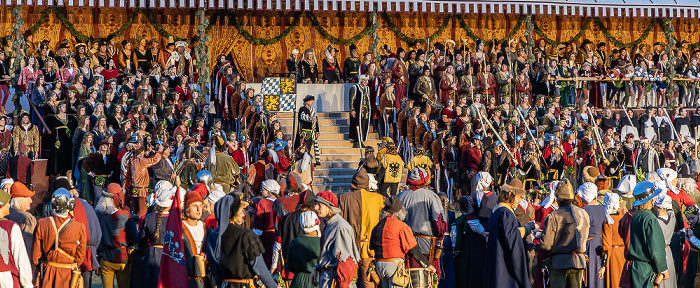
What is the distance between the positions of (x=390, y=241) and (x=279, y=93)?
10.9 m

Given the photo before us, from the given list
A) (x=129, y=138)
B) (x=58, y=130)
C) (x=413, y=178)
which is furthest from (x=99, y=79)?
(x=413, y=178)

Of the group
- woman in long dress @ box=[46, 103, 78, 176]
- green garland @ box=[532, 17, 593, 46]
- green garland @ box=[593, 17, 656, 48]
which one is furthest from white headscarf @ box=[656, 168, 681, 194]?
green garland @ box=[593, 17, 656, 48]

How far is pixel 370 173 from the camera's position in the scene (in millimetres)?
16219

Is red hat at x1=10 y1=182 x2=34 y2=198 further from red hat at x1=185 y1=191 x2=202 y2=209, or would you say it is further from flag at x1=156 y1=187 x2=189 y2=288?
red hat at x1=185 y1=191 x2=202 y2=209

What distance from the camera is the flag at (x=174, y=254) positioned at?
8.88 metres

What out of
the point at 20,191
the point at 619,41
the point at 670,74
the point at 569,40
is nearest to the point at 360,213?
the point at 20,191

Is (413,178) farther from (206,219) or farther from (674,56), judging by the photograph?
(674,56)

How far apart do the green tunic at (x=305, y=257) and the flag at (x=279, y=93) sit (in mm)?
10967

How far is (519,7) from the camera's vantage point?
2628cm

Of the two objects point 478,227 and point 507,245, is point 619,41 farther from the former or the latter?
point 507,245

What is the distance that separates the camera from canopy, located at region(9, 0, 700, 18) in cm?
2402

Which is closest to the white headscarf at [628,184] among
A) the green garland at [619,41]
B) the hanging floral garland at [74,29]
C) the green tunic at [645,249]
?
the green tunic at [645,249]

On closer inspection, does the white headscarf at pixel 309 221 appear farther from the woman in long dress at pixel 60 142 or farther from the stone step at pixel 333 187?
the woman in long dress at pixel 60 142

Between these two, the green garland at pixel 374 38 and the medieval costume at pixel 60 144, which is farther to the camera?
the green garland at pixel 374 38
